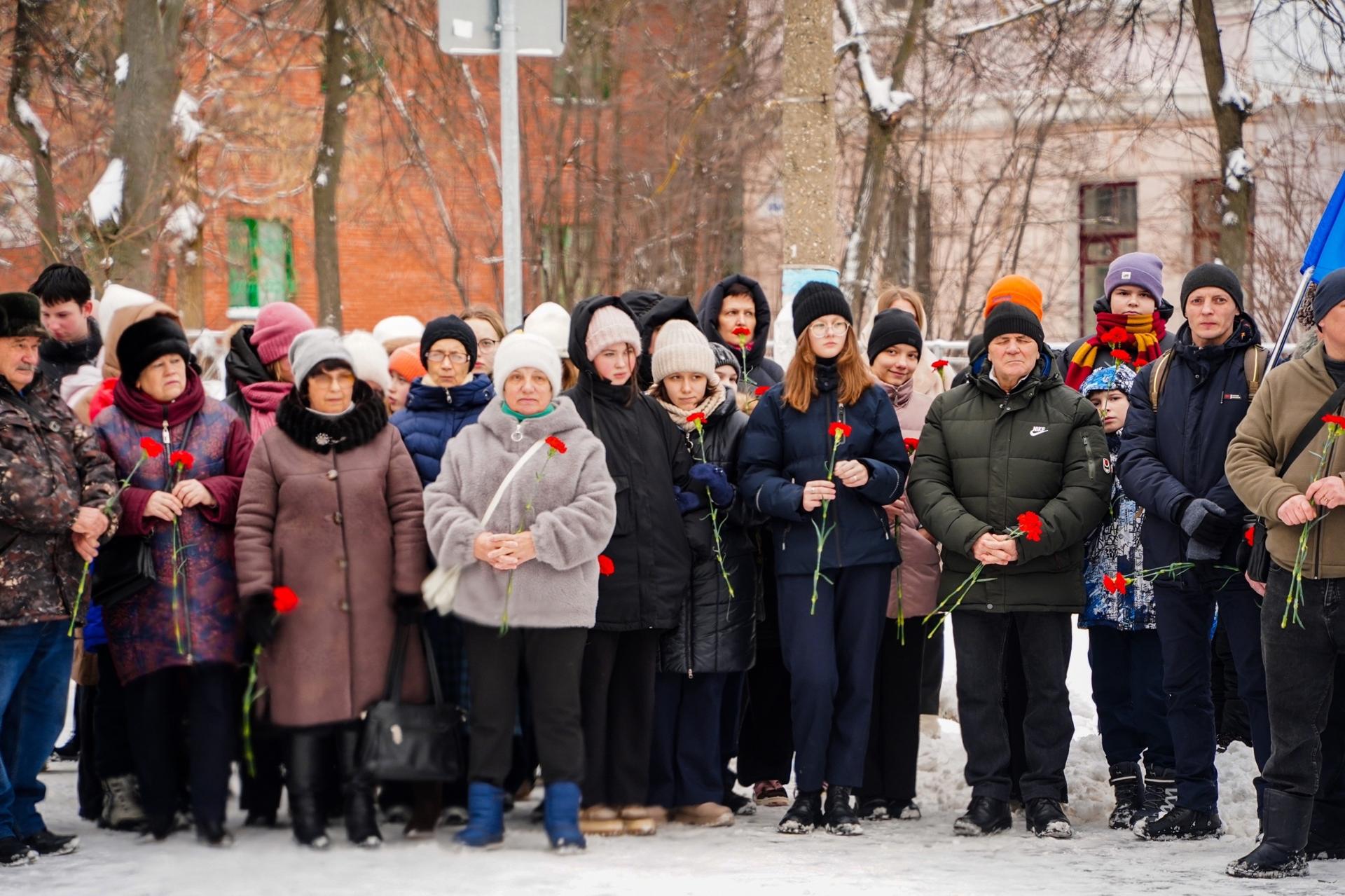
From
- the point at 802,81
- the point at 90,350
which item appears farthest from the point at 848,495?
the point at 802,81

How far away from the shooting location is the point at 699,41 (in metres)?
20.8

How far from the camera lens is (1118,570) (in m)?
6.56

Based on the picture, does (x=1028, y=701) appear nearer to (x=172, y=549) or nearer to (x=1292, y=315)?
(x=1292, y=315)

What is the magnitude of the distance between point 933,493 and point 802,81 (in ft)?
14.1

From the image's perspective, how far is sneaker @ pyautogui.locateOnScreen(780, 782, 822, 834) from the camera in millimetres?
6320

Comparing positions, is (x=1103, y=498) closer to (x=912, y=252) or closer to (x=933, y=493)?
(x=933, y=493)

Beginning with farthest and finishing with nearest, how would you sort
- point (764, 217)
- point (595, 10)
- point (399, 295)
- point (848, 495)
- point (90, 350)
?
point (399, 295) → point (764, 217) → point (595, 10) → point (90, 350) → point (848, 495)

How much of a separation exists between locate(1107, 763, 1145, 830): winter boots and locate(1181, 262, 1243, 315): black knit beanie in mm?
1879

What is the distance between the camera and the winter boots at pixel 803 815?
6.32 m

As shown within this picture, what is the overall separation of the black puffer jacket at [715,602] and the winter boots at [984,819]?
103 centimetres

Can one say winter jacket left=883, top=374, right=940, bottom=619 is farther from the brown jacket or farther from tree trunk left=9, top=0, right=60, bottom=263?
tree trunk left=9, top=0, right=60, bottom=263

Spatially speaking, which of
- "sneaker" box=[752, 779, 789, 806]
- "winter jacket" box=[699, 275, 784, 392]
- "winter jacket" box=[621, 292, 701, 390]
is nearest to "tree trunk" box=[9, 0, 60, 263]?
"winter jacket" box=[699, 275, 784, 392]

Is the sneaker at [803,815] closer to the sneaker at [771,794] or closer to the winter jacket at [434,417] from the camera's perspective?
the sneaker at [771,794]

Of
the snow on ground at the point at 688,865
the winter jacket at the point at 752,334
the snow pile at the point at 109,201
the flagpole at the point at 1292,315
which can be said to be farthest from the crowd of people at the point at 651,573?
the snow pile at the point at 109,201
